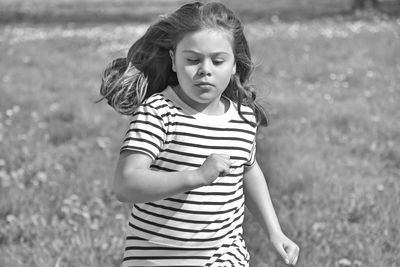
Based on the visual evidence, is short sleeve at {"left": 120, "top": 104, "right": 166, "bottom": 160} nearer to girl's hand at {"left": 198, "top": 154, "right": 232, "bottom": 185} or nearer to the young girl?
the young girl

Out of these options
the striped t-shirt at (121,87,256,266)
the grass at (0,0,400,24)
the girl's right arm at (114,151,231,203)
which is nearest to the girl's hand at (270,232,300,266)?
the striped t-shirt at (121,87,256,266)

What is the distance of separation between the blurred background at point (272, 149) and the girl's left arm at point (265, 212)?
596 millimetres

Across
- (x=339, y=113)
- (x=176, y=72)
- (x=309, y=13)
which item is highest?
(x=176, y=72)

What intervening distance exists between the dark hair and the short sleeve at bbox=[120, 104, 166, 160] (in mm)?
147

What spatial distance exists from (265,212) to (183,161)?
1.71 ft

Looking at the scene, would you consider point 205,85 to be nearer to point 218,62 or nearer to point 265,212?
point 218,62

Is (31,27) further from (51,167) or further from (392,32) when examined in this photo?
(51,167)

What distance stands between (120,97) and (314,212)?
8.10 ft

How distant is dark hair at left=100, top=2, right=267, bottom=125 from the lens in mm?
2697

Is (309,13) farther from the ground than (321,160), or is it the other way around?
(321,160)

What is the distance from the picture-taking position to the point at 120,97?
282 centimetres

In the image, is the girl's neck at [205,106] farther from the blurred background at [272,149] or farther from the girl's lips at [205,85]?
the blurred background at [272,149]

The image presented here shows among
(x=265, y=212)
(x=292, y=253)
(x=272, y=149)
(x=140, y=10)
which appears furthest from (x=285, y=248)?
(x=140, y=10)

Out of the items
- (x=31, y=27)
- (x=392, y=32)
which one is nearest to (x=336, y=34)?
(x=392, y=32)
